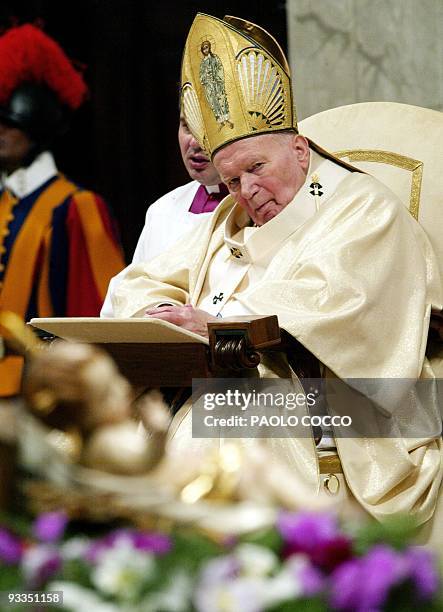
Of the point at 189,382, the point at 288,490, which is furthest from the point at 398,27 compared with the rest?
the point at 288,490

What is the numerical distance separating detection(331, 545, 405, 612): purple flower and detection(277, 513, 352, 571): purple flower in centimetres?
3

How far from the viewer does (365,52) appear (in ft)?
14.9

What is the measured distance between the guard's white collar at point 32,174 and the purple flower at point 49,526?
4633mm

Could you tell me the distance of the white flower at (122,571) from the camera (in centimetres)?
94

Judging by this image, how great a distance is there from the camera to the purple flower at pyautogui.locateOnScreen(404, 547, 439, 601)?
919 mm

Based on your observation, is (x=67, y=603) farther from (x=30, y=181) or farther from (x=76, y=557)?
(x=30, y=181)

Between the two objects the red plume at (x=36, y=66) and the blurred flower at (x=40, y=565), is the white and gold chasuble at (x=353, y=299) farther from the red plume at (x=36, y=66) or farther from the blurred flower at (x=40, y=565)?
the red plume at (x=36, y=66)

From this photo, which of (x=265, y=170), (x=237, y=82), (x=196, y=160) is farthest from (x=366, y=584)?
(x=196, y=160)

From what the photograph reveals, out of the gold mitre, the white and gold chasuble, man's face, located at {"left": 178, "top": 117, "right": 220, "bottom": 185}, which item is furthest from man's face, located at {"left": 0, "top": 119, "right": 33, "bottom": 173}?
the white and gold chasuble

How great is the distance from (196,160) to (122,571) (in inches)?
133

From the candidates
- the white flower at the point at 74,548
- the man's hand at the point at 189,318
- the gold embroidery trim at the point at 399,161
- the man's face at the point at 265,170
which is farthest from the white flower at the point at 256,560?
the gold embroidery trim at the point at 399,161

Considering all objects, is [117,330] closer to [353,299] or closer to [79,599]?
[353,299]

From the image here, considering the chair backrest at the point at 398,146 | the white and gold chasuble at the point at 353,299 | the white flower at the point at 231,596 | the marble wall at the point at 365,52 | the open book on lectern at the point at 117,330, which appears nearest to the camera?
the white flower at the point at 231,596

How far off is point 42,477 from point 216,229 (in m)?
2.79
